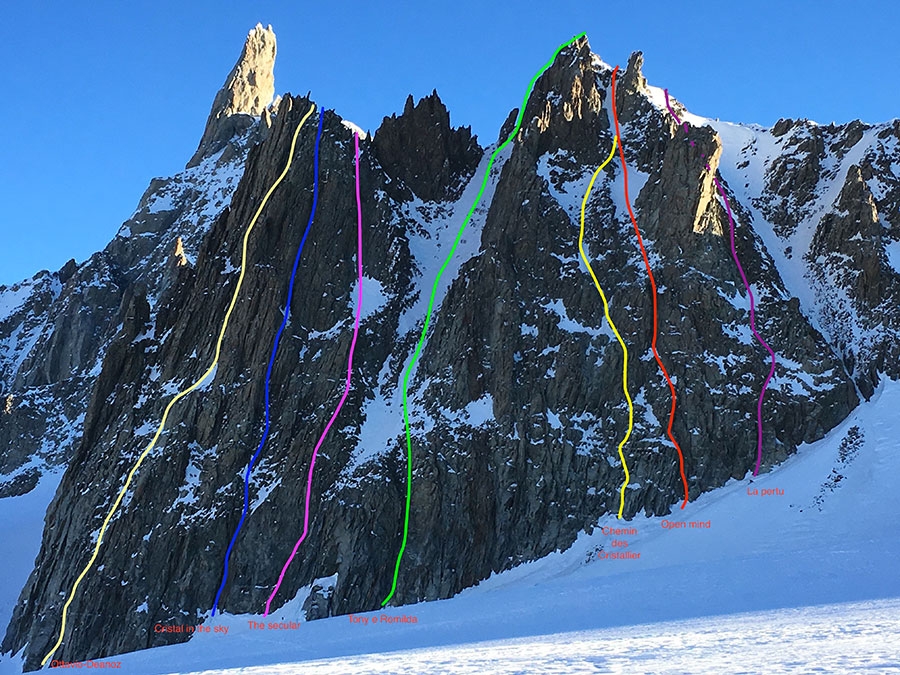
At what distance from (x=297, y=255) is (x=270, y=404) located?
13.3 meters

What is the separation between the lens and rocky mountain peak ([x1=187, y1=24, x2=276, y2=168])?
416 ft

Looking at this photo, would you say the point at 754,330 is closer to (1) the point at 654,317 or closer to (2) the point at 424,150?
(1) the point at 654,317

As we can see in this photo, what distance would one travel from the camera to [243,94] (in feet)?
440

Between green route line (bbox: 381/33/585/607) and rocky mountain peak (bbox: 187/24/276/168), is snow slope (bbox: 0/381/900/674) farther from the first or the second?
rocky mountain peak (bbox: 187/24/276/168)

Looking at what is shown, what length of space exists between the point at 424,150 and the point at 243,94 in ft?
228

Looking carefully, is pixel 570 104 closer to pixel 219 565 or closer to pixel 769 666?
pixel 219 565

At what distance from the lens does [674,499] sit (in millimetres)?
54031

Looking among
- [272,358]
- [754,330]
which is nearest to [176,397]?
[272,358]

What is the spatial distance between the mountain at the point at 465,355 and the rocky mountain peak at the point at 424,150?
228 mm

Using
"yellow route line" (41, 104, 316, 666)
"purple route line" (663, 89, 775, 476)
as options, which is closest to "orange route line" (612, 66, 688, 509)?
"purple route line" (663, 89, 775, 476)

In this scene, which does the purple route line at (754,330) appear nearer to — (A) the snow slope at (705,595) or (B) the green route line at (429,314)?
(A) the snow slope at (705,595)

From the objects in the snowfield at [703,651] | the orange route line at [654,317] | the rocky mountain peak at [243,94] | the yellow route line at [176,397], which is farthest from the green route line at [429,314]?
the rocky mountain peak at [243,94]

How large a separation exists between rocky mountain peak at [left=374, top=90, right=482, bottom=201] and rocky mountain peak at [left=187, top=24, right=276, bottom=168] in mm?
57447

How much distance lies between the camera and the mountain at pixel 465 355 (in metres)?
53.1
